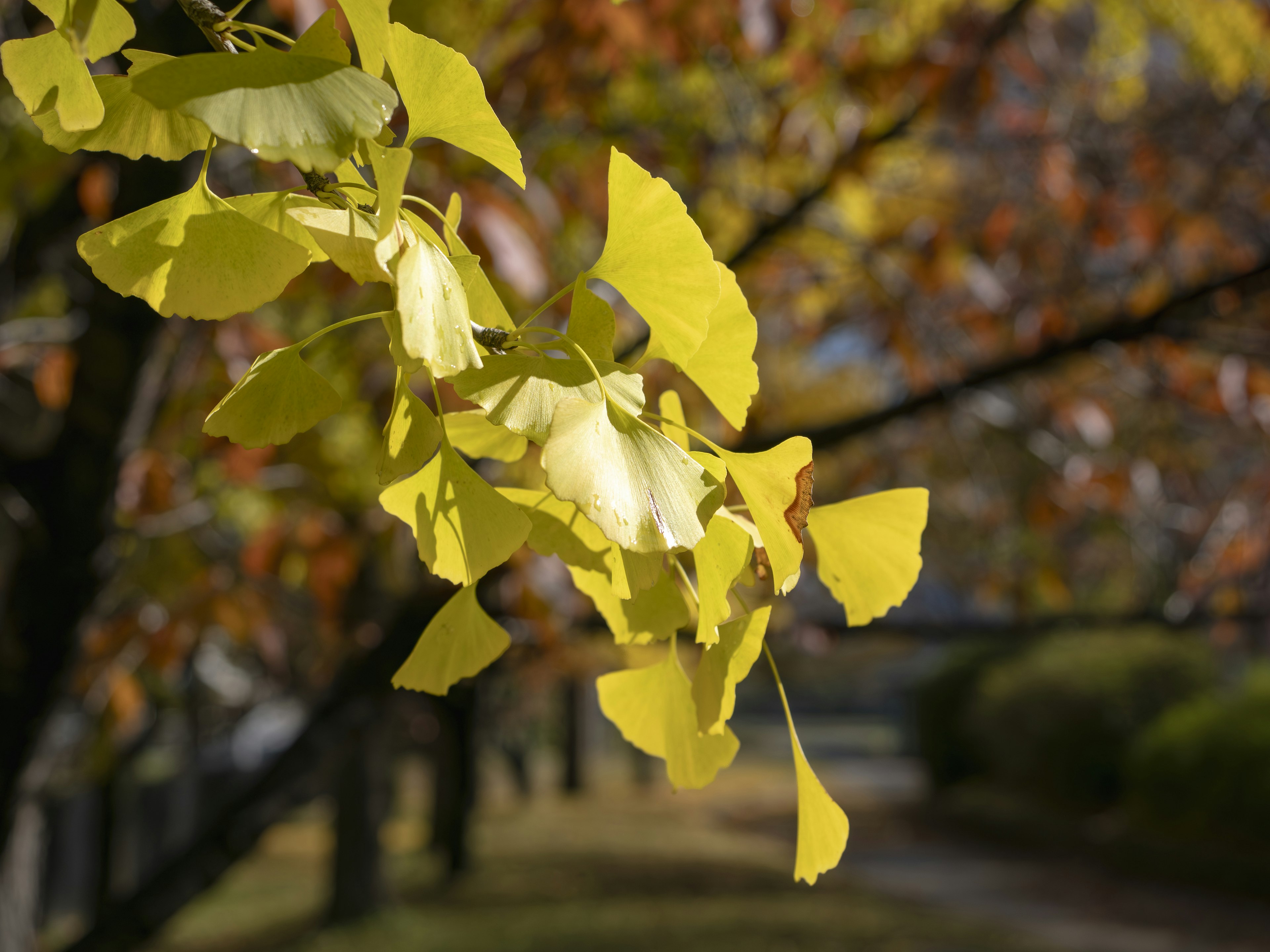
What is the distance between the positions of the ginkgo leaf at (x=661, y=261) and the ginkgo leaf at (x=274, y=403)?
16cm

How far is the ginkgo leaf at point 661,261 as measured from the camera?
51 centimetres

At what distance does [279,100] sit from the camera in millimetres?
404

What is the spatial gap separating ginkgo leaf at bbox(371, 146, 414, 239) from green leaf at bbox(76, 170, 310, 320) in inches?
3.9

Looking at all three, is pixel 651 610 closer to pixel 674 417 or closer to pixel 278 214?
pixel 674 417

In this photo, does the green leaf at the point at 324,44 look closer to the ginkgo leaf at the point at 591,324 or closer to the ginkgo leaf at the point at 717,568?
the ginkgo leaf at the point at 591,324

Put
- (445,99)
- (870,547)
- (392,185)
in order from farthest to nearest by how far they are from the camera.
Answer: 1. (870,547)
2. (445,99)
3. (392,185)

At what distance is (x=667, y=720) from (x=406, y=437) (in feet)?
A: 0.81

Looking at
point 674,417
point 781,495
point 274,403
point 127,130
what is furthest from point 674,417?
point 127,130

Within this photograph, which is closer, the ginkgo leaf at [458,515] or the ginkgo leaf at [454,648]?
the ginkgo leaf at [458,515]

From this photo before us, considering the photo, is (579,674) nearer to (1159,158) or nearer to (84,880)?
(84,880)

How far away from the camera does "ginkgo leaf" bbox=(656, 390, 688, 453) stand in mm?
A: 555

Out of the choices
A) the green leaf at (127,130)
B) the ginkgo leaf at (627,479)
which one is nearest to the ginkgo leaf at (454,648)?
the ginkgo leaf at (627,479)

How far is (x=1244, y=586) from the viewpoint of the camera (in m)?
5.39

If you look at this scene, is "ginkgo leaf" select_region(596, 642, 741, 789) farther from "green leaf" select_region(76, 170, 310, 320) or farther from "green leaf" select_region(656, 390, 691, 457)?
"green leaf" select_region(76, 170, 310, 320)
